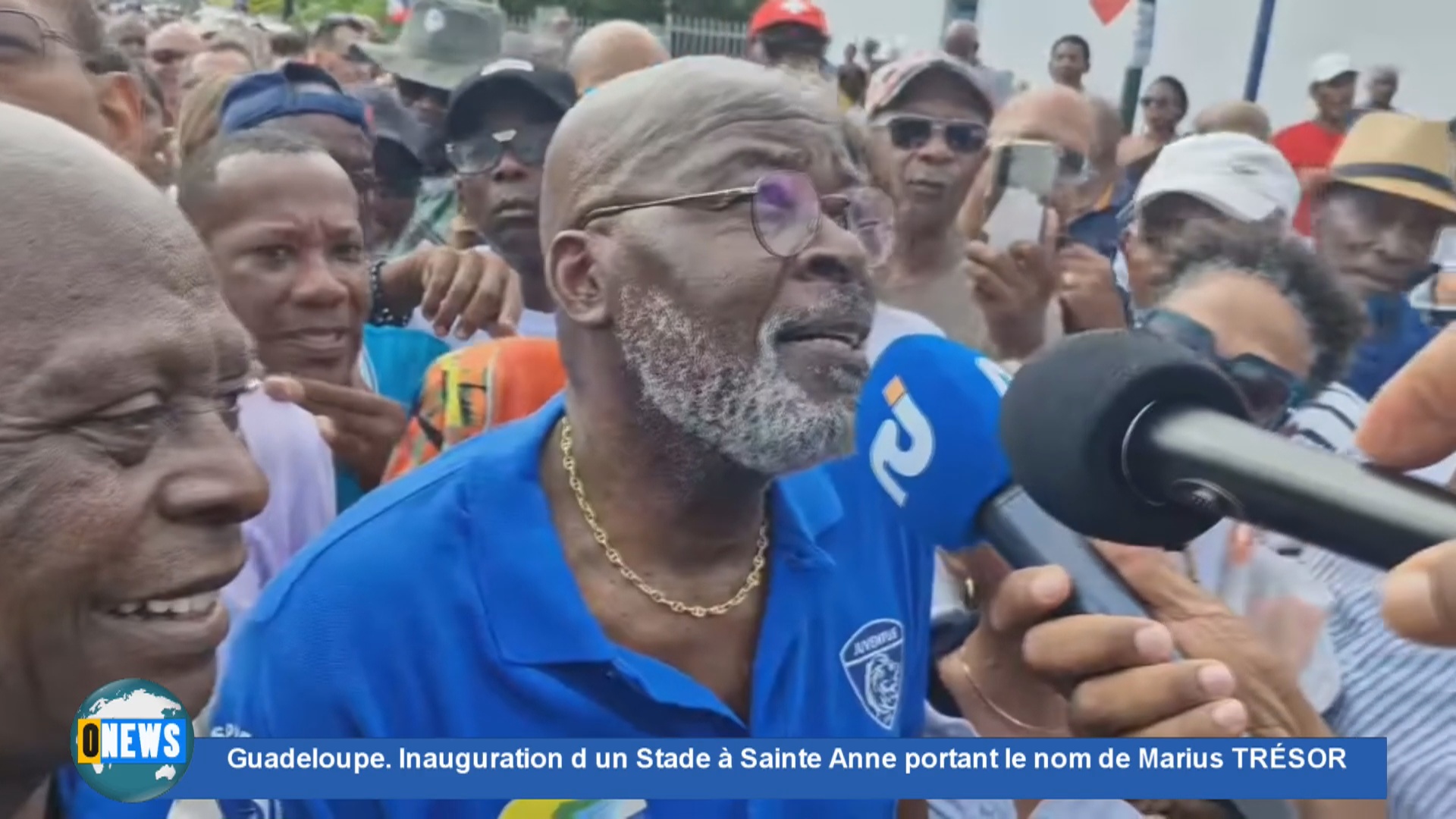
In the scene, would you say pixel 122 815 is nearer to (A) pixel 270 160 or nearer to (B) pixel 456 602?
(B) pixel 456 602

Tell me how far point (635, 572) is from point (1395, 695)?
1.09 m

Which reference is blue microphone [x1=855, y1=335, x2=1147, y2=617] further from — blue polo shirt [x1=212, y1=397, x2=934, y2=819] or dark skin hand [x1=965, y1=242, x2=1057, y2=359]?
dark skin hand [x1=965, y1=242, x2=1057, y2=359]

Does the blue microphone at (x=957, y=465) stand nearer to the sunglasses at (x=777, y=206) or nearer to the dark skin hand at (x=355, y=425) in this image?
the sunglasses at (x=777, y=206)

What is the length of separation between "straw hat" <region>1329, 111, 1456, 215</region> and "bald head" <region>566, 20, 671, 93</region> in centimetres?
216

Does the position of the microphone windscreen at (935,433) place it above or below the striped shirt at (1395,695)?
above

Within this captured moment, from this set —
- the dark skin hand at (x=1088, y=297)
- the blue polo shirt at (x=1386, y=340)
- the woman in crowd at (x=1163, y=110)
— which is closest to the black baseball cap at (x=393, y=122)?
the dark skin hand at (x=1088, y=297)

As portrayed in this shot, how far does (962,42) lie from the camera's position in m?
7.98

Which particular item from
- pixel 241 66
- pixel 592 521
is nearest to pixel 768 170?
pixel 592 521

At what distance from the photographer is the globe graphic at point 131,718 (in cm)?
115

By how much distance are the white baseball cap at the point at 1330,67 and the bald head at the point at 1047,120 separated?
378 cm

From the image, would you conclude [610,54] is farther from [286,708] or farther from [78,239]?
[78,239]

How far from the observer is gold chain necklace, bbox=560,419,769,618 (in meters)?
1.81

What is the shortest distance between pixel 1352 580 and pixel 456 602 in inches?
52.0

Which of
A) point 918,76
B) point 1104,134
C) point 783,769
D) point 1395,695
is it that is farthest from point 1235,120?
point 783,769
